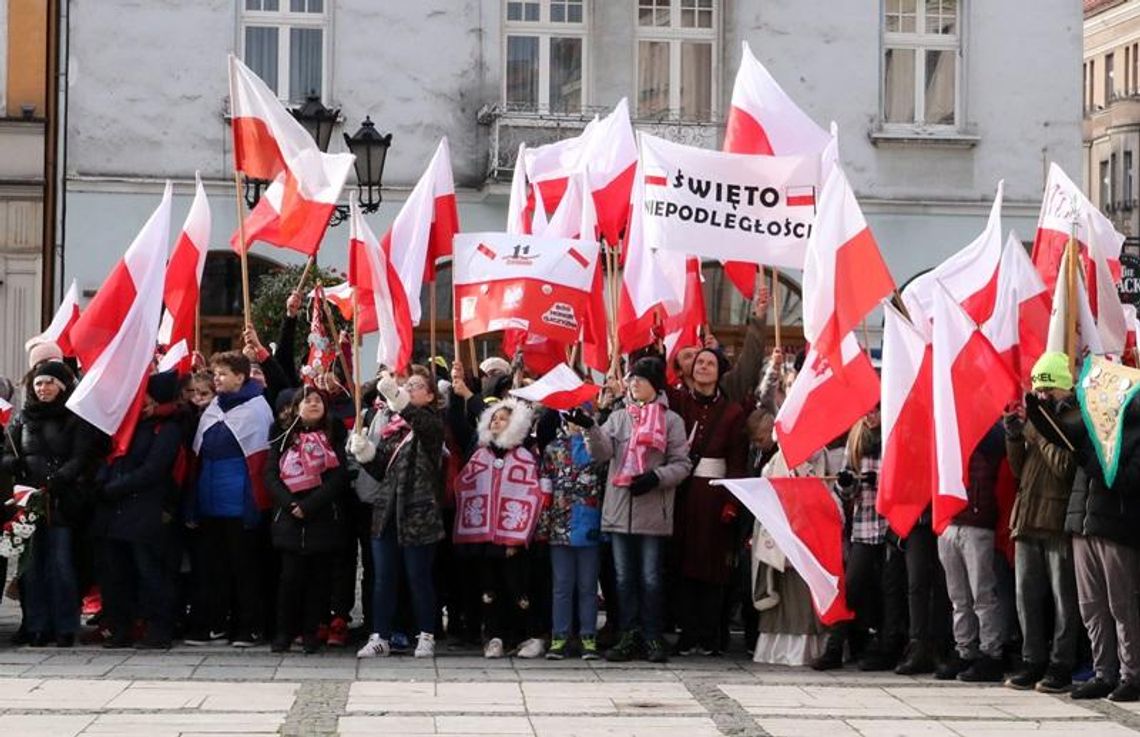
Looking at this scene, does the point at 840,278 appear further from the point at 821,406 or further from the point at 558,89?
the point at 558,89

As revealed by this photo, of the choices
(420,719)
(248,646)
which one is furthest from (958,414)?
(248,646)

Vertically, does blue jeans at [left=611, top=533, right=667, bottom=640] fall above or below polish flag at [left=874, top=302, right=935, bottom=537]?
below

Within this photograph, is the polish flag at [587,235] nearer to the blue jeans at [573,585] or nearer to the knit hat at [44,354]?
the blue jeans at [573,585]

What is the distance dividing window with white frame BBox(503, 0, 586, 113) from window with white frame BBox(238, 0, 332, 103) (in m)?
2.25

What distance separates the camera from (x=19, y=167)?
28.9 meters

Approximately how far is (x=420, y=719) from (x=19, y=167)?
19.5m

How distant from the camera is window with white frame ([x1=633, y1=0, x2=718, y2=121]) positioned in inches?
1119

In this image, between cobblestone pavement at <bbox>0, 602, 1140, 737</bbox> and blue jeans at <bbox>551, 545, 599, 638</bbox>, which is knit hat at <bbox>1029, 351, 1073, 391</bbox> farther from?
blue jeans at <bbox>551, 545, 599, 638</bbox>

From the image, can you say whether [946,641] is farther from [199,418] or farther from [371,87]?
[371,87]

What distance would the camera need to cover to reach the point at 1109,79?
73.6 metres

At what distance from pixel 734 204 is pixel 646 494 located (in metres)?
1.89

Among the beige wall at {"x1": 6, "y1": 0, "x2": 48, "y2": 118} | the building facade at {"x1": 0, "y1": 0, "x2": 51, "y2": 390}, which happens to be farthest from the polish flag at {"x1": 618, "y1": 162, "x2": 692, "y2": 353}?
the beige wall at {"x1": 6, "y1": 0, "x2": 48, "y2": 118}

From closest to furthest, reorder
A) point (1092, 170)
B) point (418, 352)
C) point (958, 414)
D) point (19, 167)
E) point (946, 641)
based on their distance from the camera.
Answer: point (958, 414) < point (946, 641) < point (418, 352) < point (19, 167) < point (1092, 170)

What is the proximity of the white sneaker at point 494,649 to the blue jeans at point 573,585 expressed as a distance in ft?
1.13
